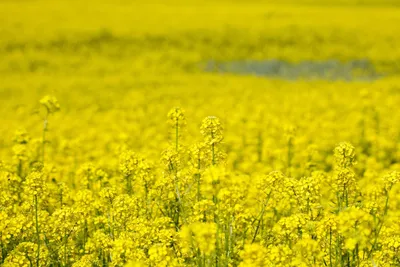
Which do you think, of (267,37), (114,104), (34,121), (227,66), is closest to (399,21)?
(267,37)

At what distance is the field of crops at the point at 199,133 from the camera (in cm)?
363

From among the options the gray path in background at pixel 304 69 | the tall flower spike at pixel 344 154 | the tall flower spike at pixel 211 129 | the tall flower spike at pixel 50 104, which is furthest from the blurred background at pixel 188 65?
the tall flower spike at pixel 344 154

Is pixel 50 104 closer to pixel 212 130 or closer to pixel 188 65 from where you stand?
pixel 212 130

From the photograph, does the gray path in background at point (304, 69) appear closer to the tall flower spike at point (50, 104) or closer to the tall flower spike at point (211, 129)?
the tall flower spike at point (50, 104)

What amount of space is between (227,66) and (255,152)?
38.1 feet

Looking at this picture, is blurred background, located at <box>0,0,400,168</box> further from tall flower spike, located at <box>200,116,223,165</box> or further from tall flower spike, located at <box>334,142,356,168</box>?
tall flower spike, located at <box>334,142,356,168</box>

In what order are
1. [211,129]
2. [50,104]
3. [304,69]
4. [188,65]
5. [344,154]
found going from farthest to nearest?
[188,65] < [304,69] < [50,104] < [344,154] < [211,129]

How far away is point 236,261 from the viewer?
3.52 meters

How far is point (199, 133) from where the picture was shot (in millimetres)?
9602

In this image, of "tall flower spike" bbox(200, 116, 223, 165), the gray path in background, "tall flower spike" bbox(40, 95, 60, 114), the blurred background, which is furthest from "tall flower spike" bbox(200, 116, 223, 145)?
the gray path in background

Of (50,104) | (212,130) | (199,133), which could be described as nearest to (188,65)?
(199,133)

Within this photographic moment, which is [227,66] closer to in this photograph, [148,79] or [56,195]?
[148,79]

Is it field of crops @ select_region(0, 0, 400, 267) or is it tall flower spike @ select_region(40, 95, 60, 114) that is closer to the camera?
field of crops @ select_region(0, 0, 400, 267)

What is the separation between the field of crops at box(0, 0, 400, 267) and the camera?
11.9 feet
